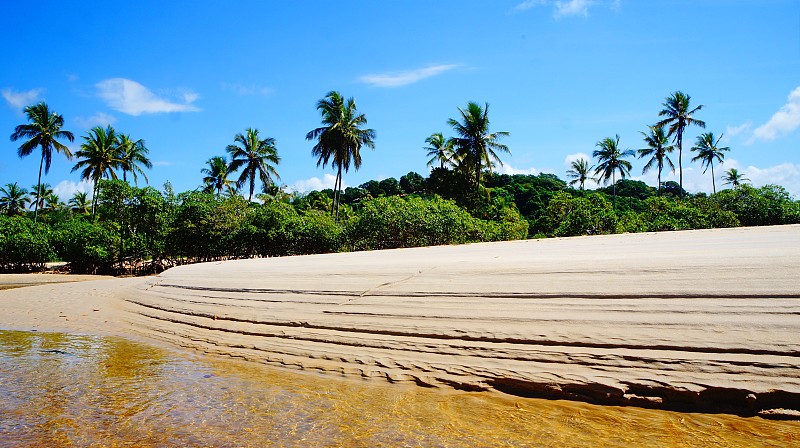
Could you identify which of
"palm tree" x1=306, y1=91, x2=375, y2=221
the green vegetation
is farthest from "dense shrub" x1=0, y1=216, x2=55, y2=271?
"palm tree" x1=306, y1=91, x2=375, y2=221

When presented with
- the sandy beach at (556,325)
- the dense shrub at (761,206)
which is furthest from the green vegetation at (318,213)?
the sandy beach at (556,325)

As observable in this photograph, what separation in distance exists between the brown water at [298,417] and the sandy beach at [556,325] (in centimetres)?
22

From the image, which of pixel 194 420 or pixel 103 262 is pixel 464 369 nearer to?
pixel 194 420

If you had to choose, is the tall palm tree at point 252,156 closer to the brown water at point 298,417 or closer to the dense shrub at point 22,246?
the dense shrub at point 22,246

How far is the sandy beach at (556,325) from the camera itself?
12.2 ft

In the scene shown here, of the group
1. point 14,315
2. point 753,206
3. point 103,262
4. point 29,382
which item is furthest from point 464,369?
point 103,262

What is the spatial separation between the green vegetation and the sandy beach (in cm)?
1080

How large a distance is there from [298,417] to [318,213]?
23.1 meters

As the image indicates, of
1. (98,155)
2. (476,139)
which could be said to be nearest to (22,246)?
(98,155)

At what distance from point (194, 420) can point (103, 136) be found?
36.5 meters

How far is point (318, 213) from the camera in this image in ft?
87.1

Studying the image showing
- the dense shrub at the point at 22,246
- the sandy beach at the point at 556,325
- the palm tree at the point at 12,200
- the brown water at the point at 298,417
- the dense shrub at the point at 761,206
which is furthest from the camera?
the palm tree at the point at 12,200

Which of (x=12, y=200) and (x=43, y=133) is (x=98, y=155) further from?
(x=12, y=200)

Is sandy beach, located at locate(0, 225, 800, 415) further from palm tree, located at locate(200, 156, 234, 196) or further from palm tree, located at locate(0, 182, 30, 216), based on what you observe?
palm tree, located at locate(0, 182, 30, 216)
